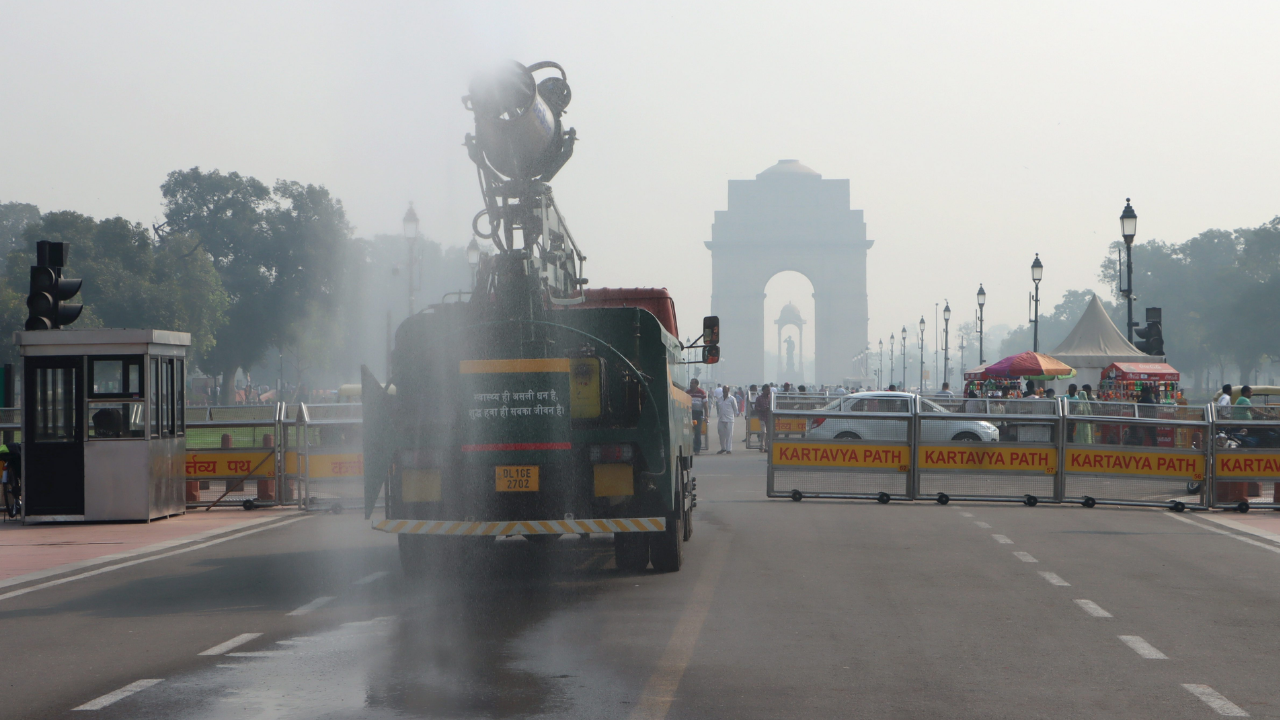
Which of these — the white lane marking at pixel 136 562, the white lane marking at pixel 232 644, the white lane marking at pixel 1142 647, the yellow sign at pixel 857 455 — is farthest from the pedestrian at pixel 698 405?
the white lane marking at pixel 232 644

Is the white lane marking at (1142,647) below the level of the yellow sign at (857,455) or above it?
below

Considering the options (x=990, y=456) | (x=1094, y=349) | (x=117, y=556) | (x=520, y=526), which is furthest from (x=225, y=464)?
(x=1094, y=349)

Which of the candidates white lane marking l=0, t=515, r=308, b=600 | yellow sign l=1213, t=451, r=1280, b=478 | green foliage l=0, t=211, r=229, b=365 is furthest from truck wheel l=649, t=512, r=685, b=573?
green foliage l=0, t=211, r=229, b=365

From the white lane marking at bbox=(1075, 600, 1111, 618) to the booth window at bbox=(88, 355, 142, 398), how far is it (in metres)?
10.8

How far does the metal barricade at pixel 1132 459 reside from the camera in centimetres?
1730

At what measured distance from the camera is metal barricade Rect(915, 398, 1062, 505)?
17.3 meters

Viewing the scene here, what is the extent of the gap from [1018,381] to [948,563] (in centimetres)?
2861

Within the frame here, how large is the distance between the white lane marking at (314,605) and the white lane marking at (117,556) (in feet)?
9.79

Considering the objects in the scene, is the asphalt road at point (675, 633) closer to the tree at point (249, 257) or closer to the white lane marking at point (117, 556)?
the white lane marking at point (117, 556)

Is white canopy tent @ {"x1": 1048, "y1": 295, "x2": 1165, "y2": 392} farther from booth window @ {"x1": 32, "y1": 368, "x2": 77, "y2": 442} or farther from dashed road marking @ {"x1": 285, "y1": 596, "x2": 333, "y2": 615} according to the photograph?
dashed road marking @ {"x1": 285, "y1": 596, "x2": 333, "y2": 615}

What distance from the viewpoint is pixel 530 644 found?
7520 mm

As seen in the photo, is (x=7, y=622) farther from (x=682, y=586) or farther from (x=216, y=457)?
(x=216, y=457)

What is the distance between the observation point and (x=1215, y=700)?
6285 mm

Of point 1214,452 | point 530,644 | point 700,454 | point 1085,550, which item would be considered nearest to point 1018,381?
point 700,454
